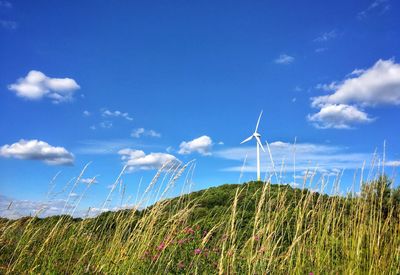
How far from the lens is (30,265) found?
5430mm

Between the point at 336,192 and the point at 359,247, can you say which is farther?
the point at 336,192

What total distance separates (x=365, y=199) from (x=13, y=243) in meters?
6.09

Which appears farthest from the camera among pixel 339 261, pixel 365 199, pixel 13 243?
pixel 13 243

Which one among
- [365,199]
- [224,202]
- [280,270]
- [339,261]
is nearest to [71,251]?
[280,270]

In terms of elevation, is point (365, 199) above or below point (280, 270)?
above

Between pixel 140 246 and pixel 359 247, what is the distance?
2982 millimetres

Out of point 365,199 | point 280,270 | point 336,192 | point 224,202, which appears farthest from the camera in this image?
point 224,202

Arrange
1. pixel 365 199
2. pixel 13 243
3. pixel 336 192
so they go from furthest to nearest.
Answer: pixel 13 243, pixel 336 192, pixel 365 199

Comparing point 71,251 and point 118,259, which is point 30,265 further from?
point 118,259

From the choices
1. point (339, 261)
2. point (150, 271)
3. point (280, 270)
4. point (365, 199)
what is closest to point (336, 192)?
point (365, 199)

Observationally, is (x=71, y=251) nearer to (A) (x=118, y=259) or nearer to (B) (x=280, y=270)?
(A) (x=118, y=259)

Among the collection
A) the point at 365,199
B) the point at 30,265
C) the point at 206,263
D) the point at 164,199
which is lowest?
the point at 30,265

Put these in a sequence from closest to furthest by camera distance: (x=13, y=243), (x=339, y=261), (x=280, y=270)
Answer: (x=280, y=270), (x=339, y=261), (x=13, y=243)

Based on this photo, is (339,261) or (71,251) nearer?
(339,261)
